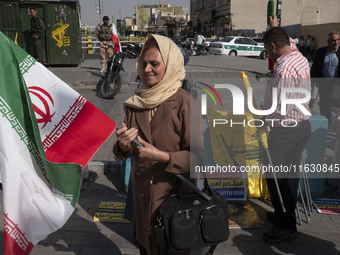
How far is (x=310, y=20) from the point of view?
4316cm

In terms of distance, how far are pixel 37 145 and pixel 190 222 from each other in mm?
973

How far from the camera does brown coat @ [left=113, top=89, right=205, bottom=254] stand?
217cm

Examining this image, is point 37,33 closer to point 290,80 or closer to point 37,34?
point 37,34

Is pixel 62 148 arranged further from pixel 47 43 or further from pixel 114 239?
pixel 47 43

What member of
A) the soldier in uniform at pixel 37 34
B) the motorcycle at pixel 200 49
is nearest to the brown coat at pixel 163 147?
the soldier in uniform at pixel 37 34

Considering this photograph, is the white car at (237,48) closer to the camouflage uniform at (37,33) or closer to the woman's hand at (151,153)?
the camouflage uniform at (37,33)

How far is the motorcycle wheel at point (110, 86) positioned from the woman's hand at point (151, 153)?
8100mm

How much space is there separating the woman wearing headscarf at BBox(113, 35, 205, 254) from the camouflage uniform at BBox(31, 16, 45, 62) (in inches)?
487

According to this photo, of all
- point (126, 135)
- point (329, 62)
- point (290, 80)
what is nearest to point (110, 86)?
point (329, 62)

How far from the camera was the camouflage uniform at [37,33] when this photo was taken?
13.3 meters

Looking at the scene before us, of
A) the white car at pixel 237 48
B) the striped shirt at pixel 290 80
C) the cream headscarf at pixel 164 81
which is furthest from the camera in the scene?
the white car at pixel 237 48

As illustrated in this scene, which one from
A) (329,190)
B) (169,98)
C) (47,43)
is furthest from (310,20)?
(169,98)

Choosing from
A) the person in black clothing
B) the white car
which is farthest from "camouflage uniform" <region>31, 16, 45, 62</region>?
Result: the white car

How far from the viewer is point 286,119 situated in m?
3.29
